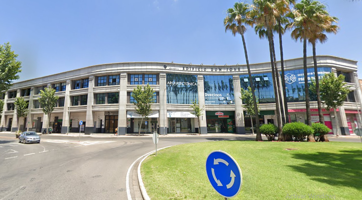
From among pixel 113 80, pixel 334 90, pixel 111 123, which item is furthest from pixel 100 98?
pixel 334 90

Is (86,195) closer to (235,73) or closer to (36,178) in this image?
(36,178)

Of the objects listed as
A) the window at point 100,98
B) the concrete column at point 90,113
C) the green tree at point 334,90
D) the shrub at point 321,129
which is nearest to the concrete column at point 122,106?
the window at point 100,98

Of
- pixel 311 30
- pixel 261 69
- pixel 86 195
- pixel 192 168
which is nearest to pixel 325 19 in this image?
pixel 311 30

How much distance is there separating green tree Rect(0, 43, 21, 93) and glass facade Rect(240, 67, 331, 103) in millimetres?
39905

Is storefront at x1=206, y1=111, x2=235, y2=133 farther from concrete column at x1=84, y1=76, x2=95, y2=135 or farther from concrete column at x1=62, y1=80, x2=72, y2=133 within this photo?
concrete column at x1=62, y1=80, x2=72, y2=133

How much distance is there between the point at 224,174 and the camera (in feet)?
7.45

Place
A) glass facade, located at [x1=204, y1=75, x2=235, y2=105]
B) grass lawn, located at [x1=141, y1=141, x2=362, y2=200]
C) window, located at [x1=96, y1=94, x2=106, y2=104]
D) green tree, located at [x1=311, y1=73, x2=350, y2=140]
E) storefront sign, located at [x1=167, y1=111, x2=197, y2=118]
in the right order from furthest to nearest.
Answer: glass facade, located at [x1=204, y1=75, x2=235, y2=105]
window, located at [x1=96, y1=94, x2=106, y2=104]
storefront sign, located at [x1=167, y1=111, x2=197, y2=118]
green tree, located at [x1=311, y1=73, x2=350, y2=140]
grass lawn, located at [x1=141, y1=141, x2=362, y2=200]

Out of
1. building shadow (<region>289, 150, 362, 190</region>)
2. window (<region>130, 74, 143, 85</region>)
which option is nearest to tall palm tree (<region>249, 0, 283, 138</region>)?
building shadow (<region>289, 150, 362, 190</region>)

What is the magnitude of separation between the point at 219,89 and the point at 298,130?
21.0m

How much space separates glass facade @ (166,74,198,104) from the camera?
115ft

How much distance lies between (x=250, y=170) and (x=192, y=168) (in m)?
2.52

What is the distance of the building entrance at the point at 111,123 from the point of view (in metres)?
36.0

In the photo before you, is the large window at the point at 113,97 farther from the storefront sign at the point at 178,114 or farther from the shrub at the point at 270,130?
Result: the shrub at the point at 270,130

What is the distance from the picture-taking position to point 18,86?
48.2m
